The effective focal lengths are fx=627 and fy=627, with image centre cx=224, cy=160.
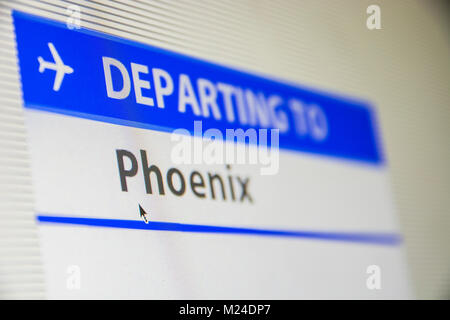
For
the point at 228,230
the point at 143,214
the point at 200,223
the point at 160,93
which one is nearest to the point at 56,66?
the point at 160,93

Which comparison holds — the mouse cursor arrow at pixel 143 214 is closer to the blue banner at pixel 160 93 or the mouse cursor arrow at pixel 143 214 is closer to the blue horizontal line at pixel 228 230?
the blue horizontal line at pixel 228 230

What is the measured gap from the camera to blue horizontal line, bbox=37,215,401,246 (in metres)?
1.81

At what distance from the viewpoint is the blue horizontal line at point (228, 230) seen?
1.81m

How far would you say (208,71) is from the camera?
2.24m

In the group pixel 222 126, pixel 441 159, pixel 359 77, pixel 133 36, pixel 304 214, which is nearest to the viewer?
pixel 133 36

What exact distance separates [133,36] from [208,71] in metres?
0.32

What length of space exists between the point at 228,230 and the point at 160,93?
20.3 inches

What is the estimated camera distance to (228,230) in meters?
2.14

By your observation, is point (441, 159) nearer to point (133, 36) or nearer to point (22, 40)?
point (133, 36)

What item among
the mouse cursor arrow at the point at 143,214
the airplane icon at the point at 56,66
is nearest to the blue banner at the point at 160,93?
the airplane icon at the point at 56,66

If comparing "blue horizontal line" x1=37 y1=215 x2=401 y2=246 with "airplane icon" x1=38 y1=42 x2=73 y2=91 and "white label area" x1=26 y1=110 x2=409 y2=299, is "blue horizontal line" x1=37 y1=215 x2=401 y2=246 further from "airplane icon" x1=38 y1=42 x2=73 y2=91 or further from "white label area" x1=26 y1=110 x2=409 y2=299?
"airplane icon" x1=38 y1=42 x2=73 y2=91

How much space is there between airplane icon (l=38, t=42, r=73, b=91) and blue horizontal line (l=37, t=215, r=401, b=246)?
0.39 m

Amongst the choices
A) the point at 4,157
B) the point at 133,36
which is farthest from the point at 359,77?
the point at 4,157

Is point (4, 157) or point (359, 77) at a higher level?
point (359, 77)
